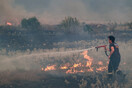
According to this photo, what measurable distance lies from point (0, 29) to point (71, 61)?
2164 centimetres

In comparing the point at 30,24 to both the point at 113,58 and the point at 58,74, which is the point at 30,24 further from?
the point at 113,58

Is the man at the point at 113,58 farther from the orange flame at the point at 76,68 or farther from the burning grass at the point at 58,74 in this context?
the orange flame at the point at 76,68

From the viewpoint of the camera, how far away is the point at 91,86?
24.6ft

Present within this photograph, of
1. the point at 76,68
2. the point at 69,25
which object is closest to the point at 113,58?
the point at 76,68

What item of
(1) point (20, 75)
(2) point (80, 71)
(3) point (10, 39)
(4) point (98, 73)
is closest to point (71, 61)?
(2) point (80, 71)

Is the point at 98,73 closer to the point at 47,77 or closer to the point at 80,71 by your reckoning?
the point at 80,71

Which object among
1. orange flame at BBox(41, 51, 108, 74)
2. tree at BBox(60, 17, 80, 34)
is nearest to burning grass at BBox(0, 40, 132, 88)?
orange flame at BBox(41, 51, 108, 74)

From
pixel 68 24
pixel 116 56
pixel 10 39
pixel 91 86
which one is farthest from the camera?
pixel 68 24

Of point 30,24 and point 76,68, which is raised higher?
point 30,24

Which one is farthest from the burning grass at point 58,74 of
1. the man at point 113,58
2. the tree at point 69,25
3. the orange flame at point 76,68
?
the tree at point 69,25

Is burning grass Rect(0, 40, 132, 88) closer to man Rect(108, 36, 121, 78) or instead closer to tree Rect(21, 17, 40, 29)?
man Rect(108, 36, 121, 78)

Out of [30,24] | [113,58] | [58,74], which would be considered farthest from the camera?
[30,24]

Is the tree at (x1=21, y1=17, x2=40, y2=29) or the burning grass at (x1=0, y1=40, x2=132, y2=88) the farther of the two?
the tree at (x1=21, y1=17, x2=40, y2=29)

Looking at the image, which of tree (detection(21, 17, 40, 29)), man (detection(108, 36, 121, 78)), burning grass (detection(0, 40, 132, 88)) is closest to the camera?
burning grass (detection(0, 40, 132, 88))
